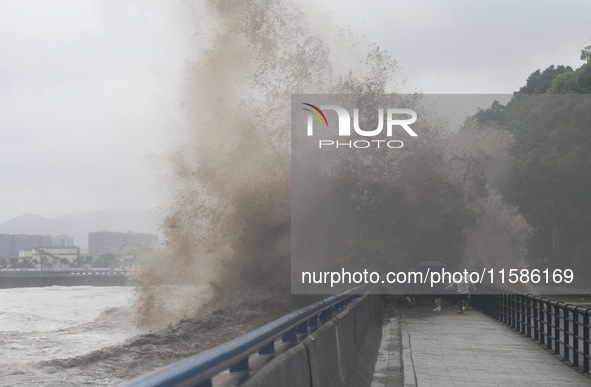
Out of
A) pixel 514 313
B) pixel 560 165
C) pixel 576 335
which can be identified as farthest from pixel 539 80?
pixel 576 335

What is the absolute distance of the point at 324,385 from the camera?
10578 mm

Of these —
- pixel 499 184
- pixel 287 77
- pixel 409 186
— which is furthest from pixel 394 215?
pixel 499 184

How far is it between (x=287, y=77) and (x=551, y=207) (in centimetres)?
2831

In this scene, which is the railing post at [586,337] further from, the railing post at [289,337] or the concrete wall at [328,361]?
Result: the railing post at [289,337]

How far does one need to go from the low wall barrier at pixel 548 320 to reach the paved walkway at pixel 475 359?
0.89ft

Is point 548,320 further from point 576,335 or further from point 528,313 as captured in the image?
point 528,313

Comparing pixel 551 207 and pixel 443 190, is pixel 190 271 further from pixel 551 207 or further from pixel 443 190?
pixel 551 207

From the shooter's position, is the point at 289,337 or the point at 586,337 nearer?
the point at 289,337

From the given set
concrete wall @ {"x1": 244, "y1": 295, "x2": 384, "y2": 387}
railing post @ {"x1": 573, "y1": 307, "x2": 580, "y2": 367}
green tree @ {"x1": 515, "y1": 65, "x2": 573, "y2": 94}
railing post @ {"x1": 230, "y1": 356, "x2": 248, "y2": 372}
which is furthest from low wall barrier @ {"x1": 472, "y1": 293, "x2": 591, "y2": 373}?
green tree @ {"x1": 515, "y1": 65, "x2": 573, "y2": 94}

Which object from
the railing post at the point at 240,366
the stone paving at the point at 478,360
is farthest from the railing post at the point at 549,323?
the railing post at the point at 240,366

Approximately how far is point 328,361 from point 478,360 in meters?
A: 8.39

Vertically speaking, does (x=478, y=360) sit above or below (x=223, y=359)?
below

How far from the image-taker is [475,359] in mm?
19547

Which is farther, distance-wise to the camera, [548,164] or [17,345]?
[548,164]
